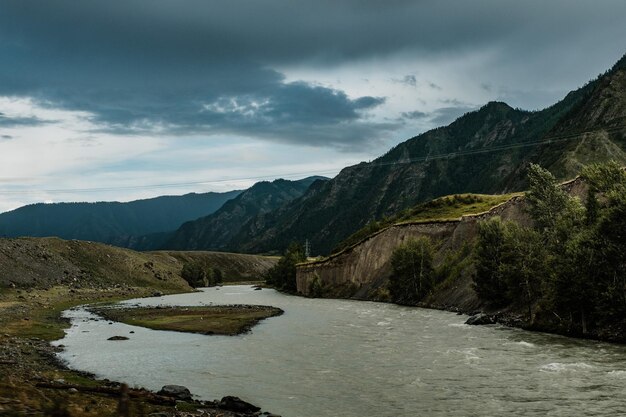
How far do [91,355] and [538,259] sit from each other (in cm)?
5797

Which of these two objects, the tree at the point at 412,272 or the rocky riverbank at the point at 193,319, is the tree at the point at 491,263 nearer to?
the tree at the point at 412,272

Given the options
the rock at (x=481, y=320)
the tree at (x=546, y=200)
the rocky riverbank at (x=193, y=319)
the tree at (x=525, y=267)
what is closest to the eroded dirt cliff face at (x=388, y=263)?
the tree at (x=546, y=200)

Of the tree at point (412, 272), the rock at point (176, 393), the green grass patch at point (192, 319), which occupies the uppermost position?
the tree at point (412, 272)

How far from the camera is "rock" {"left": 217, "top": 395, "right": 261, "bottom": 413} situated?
31.6 metres

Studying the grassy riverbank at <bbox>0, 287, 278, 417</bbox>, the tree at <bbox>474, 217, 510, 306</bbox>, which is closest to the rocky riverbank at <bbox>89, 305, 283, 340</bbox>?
the grassy riverbank at <bbox>0, 287, 278, 417</bbox>

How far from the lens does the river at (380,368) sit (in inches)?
1275

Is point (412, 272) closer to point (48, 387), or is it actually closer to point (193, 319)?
point (193, 319)

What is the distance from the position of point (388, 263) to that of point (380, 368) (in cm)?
9573

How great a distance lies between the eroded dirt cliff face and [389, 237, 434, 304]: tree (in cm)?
473

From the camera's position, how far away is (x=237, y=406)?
31812mm

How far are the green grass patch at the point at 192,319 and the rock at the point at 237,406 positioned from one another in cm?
4026

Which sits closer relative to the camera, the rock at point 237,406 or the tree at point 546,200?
the rock at point 237,406

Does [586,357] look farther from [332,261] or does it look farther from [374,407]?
[332,261]

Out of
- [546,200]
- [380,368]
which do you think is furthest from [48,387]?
[546,200]
